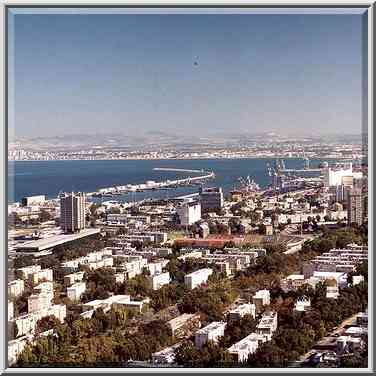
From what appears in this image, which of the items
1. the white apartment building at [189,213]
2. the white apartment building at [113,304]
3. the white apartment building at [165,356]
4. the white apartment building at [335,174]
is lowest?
the white apartment building at [165,356]

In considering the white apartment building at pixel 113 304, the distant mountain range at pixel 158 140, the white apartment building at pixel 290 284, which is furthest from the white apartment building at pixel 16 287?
the white apartment building at pixel 290 284

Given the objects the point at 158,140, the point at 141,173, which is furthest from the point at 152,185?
the point at 158,140

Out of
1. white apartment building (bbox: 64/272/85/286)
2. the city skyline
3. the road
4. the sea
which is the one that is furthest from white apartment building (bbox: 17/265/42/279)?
the road

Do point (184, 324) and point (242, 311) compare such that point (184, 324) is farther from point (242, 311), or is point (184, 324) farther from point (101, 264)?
point (101, 264)

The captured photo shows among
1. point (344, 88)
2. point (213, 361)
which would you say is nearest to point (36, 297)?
point (213, 361)

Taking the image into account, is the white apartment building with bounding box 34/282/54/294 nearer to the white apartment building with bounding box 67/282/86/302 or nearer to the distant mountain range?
the white apartment building with bounding box 67/282/86/302

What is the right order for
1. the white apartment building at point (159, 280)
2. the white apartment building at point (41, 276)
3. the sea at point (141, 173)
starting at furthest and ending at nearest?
the sea at point (141, 173), the white apartment building at point (159, 280), the white apartment building at point (41, 276)

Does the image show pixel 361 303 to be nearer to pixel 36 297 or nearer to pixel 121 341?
pixel 121 341

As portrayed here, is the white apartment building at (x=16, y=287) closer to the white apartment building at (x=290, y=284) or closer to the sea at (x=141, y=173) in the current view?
the sea at (x=141, y=173)
